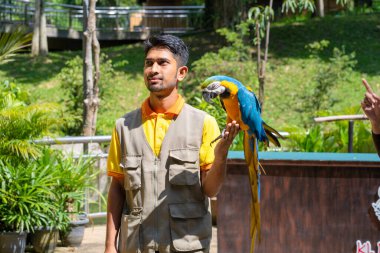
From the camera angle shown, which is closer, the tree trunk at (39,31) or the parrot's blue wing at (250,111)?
the parrot's blue wing at (250,111)

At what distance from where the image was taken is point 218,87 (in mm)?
3039

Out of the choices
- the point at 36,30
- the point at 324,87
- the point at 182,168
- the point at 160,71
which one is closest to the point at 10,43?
the point at 160,71

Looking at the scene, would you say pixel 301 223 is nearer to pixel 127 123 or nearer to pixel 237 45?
pixel 127 123

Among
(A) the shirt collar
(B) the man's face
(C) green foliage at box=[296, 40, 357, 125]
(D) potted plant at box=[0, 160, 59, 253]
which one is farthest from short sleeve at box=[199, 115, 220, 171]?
(C) green foliage at box=[296, 40, 357, 125]

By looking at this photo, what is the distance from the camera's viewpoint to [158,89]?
10.9ft

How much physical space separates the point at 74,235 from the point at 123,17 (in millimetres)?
21183

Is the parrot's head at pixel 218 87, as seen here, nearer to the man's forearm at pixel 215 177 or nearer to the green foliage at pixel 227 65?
the man's forearm at pixel 215 177

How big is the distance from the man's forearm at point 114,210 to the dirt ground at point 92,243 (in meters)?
4.75

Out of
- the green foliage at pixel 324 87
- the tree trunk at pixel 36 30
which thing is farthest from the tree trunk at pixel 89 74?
the tree trunk at pixel 36 30

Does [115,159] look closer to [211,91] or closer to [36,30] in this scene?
[211,91]

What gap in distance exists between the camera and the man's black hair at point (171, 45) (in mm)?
3352

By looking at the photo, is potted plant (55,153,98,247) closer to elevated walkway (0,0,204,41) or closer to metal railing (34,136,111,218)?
metal railing (34,136,111,218)

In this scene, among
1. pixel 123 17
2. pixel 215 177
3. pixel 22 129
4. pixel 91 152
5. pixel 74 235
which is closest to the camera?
pixel 215 177

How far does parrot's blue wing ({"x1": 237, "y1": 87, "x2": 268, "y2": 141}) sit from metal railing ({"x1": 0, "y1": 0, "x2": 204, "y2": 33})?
79.1 feet
